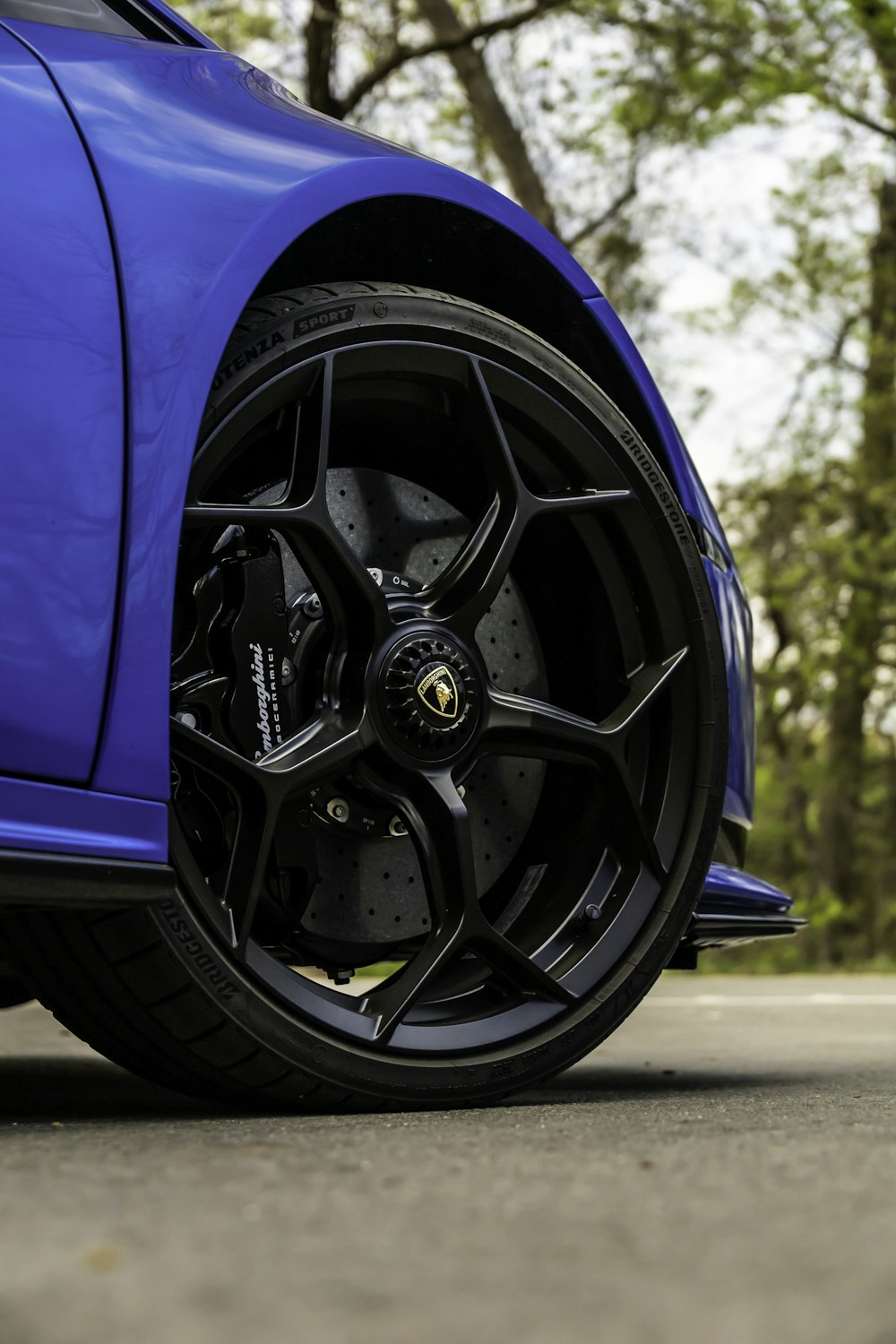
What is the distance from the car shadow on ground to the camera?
1957mm

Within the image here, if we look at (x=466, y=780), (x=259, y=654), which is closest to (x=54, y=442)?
(x=259, y=654)

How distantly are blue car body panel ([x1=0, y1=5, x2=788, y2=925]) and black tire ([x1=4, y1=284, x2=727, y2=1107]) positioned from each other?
0.30ft

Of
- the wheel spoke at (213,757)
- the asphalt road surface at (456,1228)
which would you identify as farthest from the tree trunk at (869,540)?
the asphalt road surface at (456,1228)

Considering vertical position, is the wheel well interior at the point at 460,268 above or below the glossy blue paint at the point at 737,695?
above

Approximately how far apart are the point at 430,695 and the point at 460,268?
77 centimetres

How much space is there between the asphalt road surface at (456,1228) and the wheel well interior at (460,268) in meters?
1.21

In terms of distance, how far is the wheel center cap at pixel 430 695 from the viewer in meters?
1.91

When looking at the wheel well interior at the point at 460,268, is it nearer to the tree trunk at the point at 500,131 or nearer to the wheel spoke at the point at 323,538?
the wheel spoke at the point at 323,538

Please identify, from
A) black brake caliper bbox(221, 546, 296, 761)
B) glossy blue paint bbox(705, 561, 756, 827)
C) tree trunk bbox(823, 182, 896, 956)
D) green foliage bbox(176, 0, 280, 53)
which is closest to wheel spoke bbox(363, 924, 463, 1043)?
black brake caliper bbox(221, 546, 296, 761)

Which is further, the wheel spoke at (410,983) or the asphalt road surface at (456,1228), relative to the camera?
the wheel spoke at (410,983)

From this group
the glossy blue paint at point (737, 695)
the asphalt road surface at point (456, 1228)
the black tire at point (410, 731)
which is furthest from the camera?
the glossy blue paint at point (737, 695)

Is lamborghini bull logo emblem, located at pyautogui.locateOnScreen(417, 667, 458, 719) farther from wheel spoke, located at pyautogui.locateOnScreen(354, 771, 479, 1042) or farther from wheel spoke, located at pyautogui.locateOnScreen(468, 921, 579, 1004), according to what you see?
wheel spoke, located at pyautogui.locateOnScreen(468, 921, 579, 1004)

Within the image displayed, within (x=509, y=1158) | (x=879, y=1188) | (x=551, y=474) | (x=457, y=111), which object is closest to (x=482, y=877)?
(x=551, y=474)

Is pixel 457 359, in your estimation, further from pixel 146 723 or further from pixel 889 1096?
pixel 889 1096
